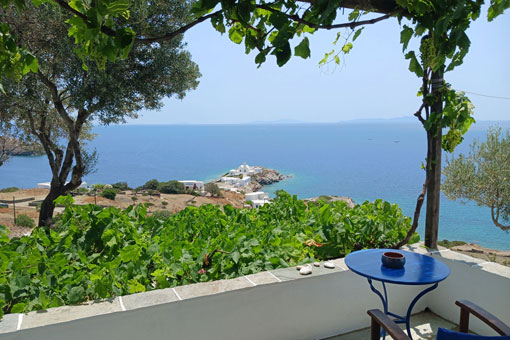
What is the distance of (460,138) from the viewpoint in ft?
9.05

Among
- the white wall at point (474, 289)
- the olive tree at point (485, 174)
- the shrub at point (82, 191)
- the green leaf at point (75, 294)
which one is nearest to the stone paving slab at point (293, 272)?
the white wall at point (474, 289)

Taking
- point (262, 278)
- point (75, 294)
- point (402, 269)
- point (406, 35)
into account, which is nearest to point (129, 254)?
point (75, 294)

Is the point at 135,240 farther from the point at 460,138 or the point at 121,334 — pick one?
the point at 460,138

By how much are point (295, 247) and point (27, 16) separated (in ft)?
24.6

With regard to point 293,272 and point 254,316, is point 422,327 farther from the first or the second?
point 254,316

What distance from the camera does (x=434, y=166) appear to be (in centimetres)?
287

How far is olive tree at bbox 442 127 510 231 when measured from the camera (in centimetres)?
1157

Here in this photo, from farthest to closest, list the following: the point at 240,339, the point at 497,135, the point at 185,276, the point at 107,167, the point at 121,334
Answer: the point at 107,167, the point at 497,135, the point at 185,276, the point at 240,339, the point at 121,334

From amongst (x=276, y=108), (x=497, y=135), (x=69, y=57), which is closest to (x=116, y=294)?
(x=69, y=57)

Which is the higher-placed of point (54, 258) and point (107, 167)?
point (54, 258)

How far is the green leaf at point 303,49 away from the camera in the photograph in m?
2.03

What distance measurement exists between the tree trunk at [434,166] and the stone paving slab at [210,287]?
5.14 ft

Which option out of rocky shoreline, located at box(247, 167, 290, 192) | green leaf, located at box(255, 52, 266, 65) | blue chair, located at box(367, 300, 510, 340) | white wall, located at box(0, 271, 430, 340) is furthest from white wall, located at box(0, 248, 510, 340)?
rocky shoreline, located at box(247, 167, 290, 192)

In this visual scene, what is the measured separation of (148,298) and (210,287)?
34 cm
